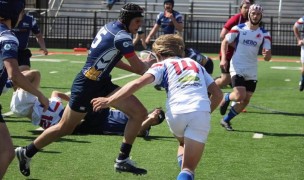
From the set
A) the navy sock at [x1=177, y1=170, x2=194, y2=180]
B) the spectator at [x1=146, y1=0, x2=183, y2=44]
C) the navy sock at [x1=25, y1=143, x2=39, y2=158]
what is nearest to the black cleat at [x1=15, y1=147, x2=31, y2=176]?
the navy sock at [x1=25, y1=143, x2=39, y2=158]

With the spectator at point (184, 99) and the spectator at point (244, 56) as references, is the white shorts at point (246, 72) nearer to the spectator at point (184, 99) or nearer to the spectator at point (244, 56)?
the spectator at point (244, 56)

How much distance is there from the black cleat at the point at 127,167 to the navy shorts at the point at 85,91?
69 cm

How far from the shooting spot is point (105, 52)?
8.66m

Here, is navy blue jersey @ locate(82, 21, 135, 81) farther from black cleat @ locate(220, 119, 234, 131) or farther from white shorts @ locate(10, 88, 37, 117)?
black cleat @ locate(220, 119, 234, 131)

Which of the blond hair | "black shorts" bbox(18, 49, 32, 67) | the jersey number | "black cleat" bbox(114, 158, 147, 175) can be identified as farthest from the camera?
"black shorts" bbox(18, 49, 32, 67)

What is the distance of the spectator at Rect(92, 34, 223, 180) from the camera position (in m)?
6.68

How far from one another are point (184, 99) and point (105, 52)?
84.3 inches

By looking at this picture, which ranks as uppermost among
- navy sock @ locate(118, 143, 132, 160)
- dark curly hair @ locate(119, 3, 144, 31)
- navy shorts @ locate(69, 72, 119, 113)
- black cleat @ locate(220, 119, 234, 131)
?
dark curly hair @ locate(119, 3, 144, 31)

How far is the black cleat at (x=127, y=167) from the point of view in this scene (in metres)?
8.48

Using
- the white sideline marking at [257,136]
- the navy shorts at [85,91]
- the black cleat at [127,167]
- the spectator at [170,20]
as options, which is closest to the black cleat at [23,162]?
the navy shorts at [85,91]

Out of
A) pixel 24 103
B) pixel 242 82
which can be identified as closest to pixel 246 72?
pixel 242 82

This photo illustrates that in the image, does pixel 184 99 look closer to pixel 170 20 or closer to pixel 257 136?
pixel 257 136

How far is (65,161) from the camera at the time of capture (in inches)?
361

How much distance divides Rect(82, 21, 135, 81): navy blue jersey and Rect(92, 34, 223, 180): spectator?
1.74m
